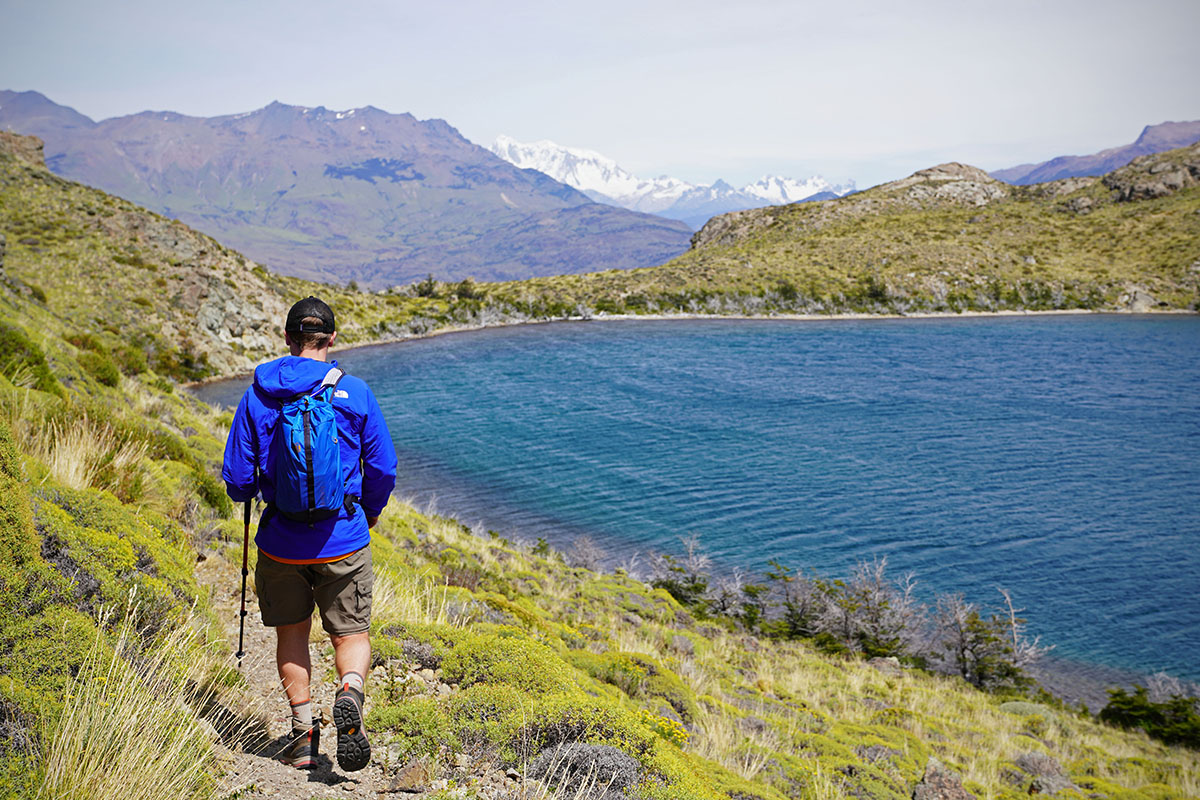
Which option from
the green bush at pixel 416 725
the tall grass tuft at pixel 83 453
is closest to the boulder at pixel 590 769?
the green bush at pixel 416 725

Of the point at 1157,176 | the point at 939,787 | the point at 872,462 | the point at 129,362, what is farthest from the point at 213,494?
the point at 1157,176

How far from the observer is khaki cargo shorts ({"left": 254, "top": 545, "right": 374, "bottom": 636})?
13.0 ft

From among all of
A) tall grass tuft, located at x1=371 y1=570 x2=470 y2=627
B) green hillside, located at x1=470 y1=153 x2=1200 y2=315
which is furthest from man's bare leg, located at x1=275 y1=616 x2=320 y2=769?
green hillside, located at x1=470 y1=153 x2=1200 y2=315

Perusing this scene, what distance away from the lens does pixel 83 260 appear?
44531 millimetres

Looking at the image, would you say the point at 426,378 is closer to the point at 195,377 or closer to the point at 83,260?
the point at 195,377

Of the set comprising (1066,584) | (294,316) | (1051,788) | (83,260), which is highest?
(83,260)

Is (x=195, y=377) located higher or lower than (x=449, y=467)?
higher

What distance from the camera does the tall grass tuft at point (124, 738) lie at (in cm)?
285

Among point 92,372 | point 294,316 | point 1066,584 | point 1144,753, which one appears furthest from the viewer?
point 1066,584

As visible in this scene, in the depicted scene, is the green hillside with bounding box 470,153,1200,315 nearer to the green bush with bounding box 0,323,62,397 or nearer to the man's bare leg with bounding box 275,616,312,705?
the green bush with bounding box 0,323,62,397

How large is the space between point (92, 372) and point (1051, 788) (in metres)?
20.1

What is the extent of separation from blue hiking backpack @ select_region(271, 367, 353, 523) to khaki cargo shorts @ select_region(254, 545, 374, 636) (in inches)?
16.2

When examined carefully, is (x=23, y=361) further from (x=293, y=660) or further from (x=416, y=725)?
(x=416, y=725)

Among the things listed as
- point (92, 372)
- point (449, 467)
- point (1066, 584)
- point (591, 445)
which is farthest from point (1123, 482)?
point (92, 372)
